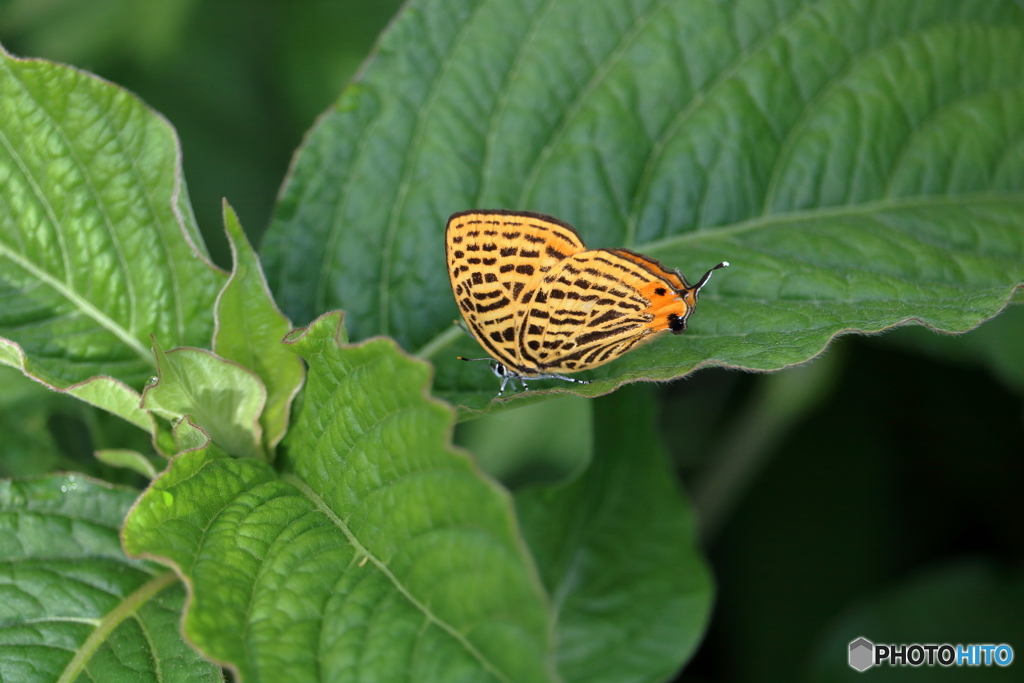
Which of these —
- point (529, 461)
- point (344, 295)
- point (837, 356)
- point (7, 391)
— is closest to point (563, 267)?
point (344, 295)

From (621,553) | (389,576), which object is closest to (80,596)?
(389,576)

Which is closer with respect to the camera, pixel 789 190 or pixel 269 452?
pixel 269 452

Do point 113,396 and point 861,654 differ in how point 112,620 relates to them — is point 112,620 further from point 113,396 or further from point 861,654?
point 861,654

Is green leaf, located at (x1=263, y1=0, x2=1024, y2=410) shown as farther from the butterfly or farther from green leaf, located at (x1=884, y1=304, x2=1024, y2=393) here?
green leaf, located at (x1=884, y1=304, x2=1024, y2=393)

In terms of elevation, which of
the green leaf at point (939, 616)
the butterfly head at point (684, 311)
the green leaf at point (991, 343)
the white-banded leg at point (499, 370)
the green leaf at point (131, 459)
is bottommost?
the green leaf at point (939, 616)

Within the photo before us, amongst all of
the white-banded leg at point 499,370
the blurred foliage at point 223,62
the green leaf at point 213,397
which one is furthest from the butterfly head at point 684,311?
the blurred foliage at point 223,62

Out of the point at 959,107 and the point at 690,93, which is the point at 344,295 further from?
the point at 959,107

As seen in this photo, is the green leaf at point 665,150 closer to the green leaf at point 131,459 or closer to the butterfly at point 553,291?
the butterfly at point 553,291

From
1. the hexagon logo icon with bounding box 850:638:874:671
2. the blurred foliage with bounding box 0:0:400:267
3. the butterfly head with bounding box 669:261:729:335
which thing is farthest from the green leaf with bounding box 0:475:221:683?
the hexagon logo icon with bounding box 850:638:874:671
